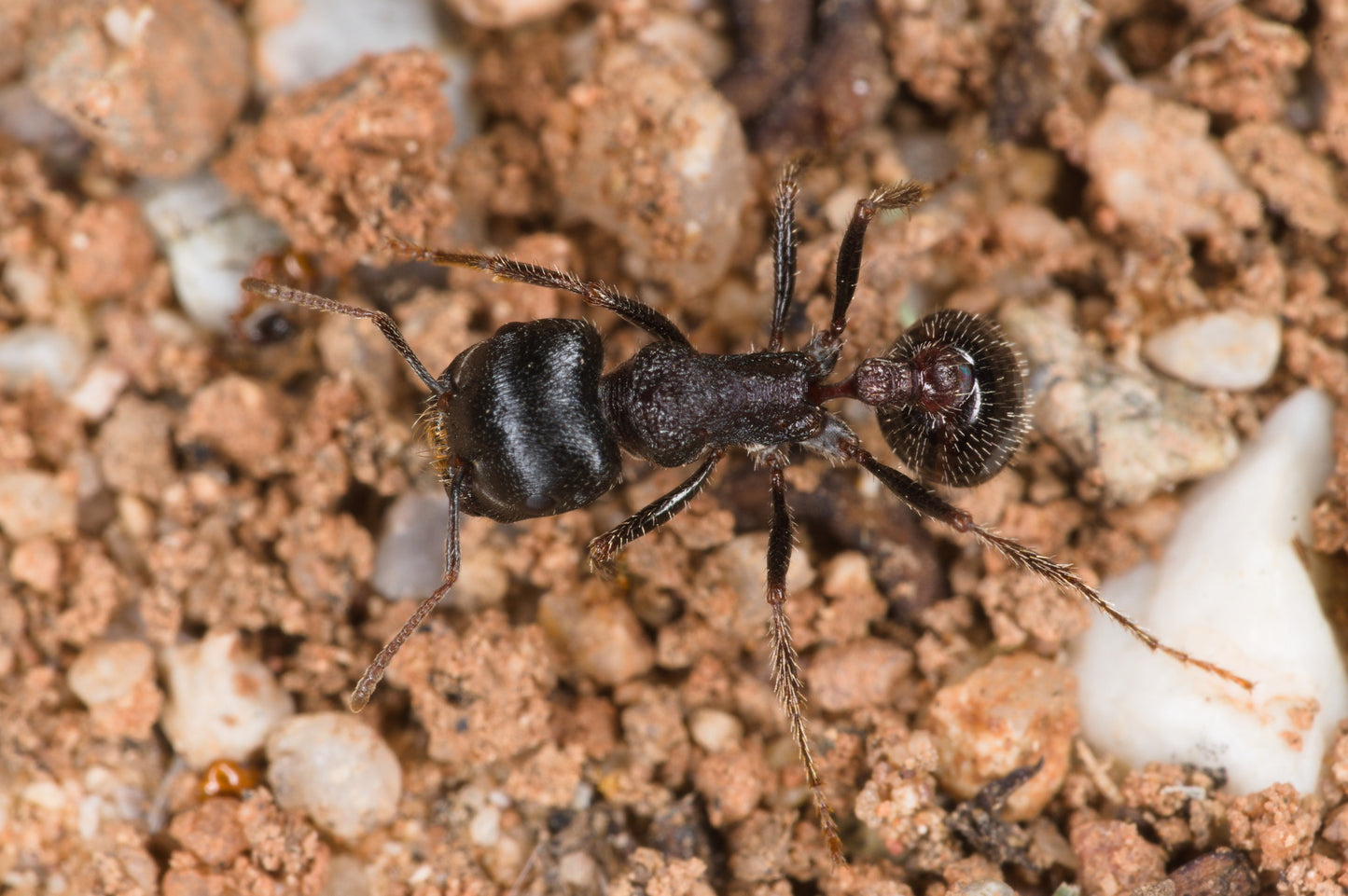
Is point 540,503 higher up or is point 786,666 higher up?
point 540,503

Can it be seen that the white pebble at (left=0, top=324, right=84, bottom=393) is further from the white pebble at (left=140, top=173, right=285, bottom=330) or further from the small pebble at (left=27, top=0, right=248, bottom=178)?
the small pebble at (left=27, top=0, right=248, bottom=178)

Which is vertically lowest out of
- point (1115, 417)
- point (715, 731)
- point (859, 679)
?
point (715, 731)

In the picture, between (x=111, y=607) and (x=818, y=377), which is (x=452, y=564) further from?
(x=818, y=377)

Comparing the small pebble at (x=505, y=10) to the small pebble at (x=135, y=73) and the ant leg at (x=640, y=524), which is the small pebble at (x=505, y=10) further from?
the ant leg at (x=640, y=524)

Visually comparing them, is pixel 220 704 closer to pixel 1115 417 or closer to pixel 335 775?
pixel 335 775

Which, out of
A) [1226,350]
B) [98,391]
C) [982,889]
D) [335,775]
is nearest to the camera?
[982,889]

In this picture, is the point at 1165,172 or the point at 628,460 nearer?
the point at 1165,172

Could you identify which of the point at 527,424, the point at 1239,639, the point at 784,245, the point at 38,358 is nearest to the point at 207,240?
the point at 38,358

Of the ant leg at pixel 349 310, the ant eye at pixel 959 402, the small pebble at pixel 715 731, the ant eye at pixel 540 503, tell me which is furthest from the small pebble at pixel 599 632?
the ant eye at pixel 959 402
